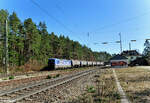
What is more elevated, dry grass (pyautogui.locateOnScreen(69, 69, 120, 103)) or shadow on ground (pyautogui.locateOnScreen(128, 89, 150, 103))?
shadow on ground (pyautogui.locateOnScreen(128, 89, 150, 103))

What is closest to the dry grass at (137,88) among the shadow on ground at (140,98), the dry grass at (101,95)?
the shadow on ground at (140,98)

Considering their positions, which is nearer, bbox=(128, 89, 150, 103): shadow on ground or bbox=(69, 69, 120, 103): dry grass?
bbox=(128, 89, 150, 103): shadow on ground

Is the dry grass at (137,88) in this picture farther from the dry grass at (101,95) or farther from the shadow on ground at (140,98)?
the dry grass at (101,95)

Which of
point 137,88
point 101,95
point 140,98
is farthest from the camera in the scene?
point 137,88

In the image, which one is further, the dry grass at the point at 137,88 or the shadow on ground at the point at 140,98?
the dry grass at the point at 137,88

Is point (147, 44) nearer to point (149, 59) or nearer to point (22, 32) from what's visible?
point (149, 59)

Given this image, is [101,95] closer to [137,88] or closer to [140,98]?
[140,98]

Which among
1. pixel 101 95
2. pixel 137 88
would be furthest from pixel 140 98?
pixel 137 88

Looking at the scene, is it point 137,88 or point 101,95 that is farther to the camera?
point 137,88

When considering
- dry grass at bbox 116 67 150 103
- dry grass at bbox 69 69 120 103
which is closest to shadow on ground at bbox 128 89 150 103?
dry grass at bbox 116 67 150 103

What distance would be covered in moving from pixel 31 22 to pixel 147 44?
78745 millimetres

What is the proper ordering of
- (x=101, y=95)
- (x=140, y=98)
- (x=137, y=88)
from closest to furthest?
(x=140, y=98) → (x=101, y=95) → (x=137, y=88)

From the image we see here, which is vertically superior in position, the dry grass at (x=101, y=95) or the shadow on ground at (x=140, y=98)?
the shadow on ground at (x=140, y=98)

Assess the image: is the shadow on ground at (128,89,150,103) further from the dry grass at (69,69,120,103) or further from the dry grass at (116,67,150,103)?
the dry grass at (69,69,120,103)
